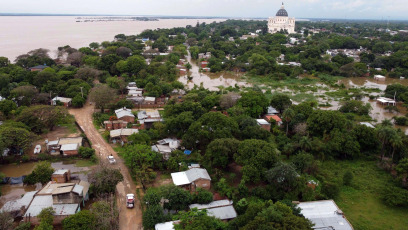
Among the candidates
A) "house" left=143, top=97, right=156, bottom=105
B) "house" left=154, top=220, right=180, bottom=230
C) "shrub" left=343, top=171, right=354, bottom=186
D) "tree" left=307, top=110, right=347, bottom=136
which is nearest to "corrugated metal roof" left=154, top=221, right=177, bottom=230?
"house" left=154, top=220, right=180, bottom=230

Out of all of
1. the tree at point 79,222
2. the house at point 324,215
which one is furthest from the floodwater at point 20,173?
the house at point 324,215

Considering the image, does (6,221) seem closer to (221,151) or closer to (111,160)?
(111,160)

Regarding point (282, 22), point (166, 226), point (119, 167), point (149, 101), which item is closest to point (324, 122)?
point (166, 226)

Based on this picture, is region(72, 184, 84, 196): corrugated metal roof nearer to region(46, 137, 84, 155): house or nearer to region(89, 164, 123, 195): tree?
region(89, 164, 123, 195): tree

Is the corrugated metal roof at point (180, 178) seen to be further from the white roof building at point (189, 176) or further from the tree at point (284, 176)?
the tree at point (284, 176)

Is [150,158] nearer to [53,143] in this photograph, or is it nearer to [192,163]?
[192,163]
